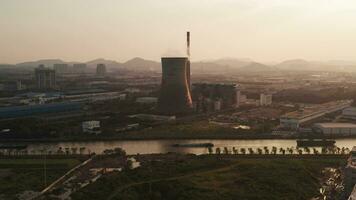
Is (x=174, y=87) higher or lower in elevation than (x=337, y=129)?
higher

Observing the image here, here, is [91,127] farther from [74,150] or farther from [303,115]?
[303,115]

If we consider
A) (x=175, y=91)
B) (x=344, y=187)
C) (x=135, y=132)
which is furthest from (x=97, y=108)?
(x=344, y=187)

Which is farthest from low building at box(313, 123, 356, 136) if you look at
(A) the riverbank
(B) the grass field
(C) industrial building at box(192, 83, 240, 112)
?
(B) the grass field

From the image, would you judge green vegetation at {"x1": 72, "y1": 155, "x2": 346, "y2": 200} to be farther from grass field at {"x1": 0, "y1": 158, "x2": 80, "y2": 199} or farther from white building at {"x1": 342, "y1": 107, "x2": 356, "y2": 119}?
white building at {"x1": 342, "y1": 107, "x2": 356, "y2": 119}

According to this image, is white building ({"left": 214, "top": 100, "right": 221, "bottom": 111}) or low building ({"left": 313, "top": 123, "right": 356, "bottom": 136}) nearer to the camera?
low building ({"left": 313, "top": 123, "right": 356, "bottom": 136})

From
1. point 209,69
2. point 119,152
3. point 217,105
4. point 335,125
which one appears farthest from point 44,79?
point 209,69

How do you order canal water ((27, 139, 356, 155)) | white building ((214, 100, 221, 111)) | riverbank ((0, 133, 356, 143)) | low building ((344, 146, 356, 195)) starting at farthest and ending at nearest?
white building ((214, 100, 221, 111)) < riverbank ((0, 133, 356, 143)) < canal water ((27, 139, 356, 155)) < low building ((344, 146, 356, 195))
